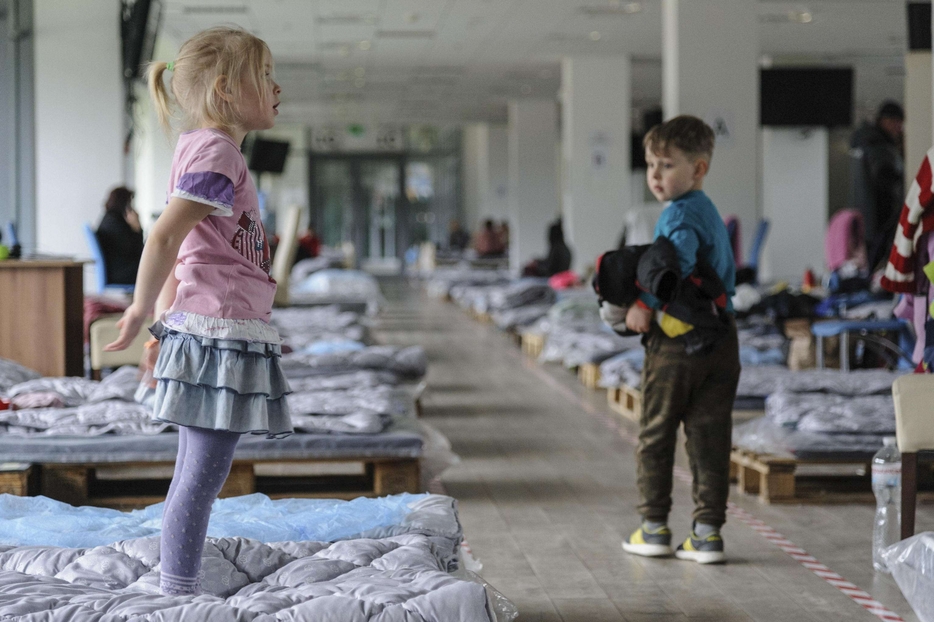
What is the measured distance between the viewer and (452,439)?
17.5 feet

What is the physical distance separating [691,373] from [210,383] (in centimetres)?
153

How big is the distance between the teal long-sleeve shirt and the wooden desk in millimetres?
2867

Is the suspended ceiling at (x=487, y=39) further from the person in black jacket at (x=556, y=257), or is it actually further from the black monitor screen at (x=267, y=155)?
the person in black jacket at (x=556, y=257)

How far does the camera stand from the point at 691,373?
3.06 meters

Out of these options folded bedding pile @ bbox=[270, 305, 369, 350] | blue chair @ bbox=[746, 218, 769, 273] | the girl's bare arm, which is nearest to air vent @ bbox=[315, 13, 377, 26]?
folded bedding pile @ bbox=[270, 305, 369, 350]

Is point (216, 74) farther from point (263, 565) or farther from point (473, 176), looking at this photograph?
point (473, 176)

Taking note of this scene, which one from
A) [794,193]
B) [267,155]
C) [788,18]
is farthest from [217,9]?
[794,193]

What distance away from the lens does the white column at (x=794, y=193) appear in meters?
14.4

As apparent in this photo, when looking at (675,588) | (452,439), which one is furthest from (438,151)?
(675,588)

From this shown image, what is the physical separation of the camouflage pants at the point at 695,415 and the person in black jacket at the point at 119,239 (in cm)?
524

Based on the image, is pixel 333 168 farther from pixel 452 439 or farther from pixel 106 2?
pixel 452 439

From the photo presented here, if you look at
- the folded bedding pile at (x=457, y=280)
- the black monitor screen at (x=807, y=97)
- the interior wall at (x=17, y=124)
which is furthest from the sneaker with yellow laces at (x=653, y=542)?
the folded bedding pile at (x=457, y=280)

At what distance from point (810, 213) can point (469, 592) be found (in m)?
13.4

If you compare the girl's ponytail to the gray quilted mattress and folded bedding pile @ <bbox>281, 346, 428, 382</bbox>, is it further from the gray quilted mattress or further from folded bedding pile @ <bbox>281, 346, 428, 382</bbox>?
folded bedding pile @ <bbox>281, 346, 428, 382</bbox>
